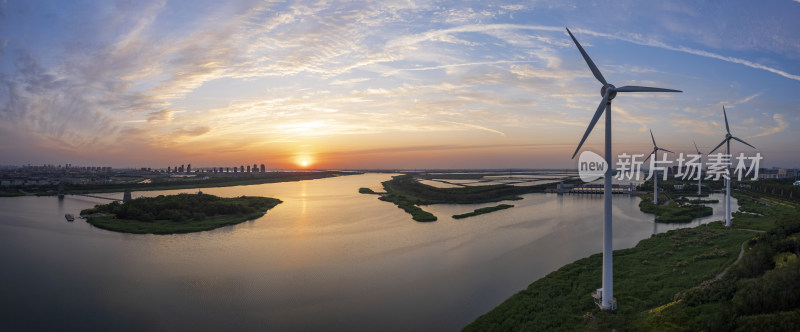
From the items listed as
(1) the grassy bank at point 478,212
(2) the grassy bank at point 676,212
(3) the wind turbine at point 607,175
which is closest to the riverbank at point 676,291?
(3) the wind turbine at point 607,175

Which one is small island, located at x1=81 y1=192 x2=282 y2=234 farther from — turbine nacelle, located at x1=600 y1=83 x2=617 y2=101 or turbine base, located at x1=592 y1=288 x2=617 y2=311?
turbine nacelle, located at x1=600 y1=83 x2=617 y2=101

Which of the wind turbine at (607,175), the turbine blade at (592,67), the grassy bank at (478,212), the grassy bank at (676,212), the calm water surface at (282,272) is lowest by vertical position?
the calm water surface at (282,272)

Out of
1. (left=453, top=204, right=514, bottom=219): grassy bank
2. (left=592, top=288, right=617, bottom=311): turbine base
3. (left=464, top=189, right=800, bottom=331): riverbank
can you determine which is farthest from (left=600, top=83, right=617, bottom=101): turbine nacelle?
(left=453, top=204, right=514, bottom=219): grassy bank

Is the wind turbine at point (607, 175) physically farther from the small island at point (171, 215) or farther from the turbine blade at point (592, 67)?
the small island at point (171, 215)

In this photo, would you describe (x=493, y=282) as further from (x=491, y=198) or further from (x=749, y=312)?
(x=491, y=198)

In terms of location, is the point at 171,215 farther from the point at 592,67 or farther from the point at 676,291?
the point at 676,291

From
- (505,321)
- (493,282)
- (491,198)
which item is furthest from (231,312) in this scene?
(491,198)
